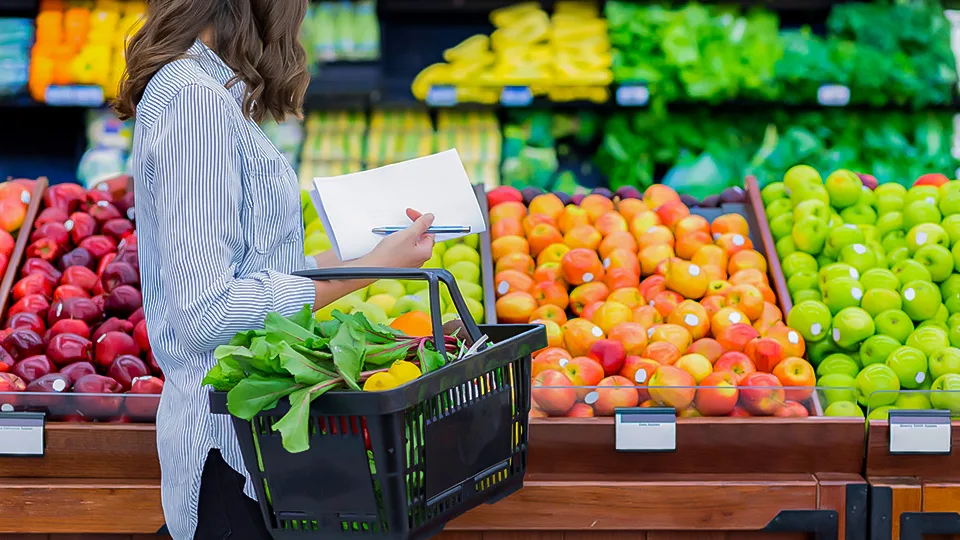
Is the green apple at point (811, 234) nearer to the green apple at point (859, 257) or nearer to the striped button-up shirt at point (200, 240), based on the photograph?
the green apple at point (859, 257)

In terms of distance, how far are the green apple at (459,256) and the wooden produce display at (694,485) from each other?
34.7 inches

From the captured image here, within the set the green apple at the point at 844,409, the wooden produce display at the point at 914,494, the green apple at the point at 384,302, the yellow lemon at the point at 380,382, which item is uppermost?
the yellow lemon at the point at 380,382

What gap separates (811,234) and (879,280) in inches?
11.2

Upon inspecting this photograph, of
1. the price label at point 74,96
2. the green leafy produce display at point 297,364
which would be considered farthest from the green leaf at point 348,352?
the price label at point 74,96

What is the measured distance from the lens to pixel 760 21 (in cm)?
450

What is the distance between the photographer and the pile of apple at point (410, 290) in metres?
2.43

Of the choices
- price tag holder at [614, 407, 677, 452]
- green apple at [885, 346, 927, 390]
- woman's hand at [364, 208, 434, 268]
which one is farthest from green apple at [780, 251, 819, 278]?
woman's hand at [364, 208, 434, 268]

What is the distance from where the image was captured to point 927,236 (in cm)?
260

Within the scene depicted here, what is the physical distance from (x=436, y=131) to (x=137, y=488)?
291cm

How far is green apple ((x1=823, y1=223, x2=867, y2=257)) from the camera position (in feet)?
8.70

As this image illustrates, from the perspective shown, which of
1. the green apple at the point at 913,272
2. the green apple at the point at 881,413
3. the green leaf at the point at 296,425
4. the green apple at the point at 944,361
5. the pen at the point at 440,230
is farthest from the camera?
the green apple at the point at 913,272

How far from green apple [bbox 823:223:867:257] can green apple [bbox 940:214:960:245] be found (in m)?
0.21

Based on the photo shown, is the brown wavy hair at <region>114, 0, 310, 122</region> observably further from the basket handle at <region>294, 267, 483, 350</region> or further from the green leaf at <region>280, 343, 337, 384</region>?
the green leaf at <region>280, 343, 337, 384</region>

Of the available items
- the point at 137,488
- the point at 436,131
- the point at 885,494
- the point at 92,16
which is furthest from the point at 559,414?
the point at 92,16
